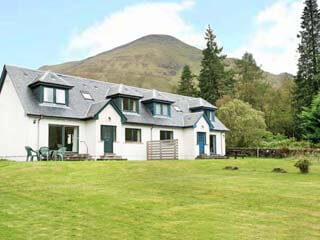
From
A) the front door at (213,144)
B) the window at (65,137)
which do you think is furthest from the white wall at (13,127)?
the front door at (213,144)

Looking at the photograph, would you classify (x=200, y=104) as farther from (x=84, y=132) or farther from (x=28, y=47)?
(x=28, y=47)

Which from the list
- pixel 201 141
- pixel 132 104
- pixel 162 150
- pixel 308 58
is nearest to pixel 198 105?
pixel 201 141

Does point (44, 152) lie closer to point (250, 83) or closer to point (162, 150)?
point (162, 150)

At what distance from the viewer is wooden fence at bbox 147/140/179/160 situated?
30312 mm

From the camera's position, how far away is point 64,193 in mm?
11602

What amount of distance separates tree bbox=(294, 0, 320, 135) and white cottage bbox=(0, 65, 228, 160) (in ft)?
80.1

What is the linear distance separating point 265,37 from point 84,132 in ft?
146

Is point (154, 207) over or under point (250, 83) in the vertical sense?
under

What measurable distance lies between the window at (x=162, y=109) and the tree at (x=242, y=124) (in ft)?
37.4

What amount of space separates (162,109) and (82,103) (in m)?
8.21

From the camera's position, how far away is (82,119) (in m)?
27.2

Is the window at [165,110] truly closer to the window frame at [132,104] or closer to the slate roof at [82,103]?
the slate roof at [82,103]

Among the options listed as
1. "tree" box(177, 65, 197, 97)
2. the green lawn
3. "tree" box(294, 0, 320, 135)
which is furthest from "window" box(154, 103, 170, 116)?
"tree" box(177, 65, 197, 97)

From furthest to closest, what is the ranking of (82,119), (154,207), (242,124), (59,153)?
1. (242,124)
2. (82,119)
3. (59,153)
4. (154,207)
